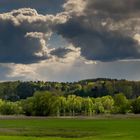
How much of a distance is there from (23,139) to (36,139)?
1683 millimetres

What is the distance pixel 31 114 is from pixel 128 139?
470 ft

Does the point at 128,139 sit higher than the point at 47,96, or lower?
lower

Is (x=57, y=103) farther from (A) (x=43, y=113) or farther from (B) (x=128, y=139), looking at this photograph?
(B) (x=128, y=139)

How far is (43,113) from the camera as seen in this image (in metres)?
190

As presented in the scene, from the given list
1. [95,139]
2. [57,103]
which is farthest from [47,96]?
[95,139]

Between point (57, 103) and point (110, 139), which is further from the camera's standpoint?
point (57, 103)

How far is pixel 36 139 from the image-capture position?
5581 centimetres

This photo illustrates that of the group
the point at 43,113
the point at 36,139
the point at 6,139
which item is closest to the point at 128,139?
the point at 36,139

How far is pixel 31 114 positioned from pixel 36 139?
141769 mm

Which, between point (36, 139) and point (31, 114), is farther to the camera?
point (31, 114)

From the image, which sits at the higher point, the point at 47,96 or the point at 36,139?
the point at 47,96

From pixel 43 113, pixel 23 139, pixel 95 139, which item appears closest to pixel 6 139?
pixel 23 139

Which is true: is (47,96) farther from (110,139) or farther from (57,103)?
(110,139)

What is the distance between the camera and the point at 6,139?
56.0 m
